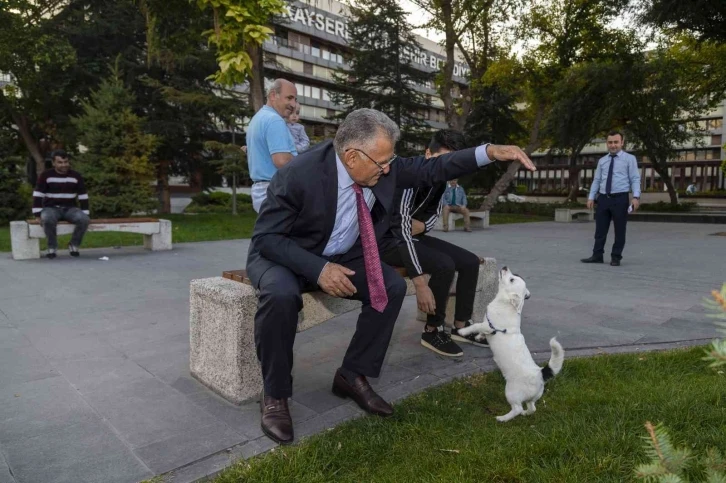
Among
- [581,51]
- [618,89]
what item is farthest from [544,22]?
[618,89]

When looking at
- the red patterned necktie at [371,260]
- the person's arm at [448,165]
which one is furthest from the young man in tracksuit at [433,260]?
the red patterned necktie at [371,260]

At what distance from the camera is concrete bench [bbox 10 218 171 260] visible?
29.5ft

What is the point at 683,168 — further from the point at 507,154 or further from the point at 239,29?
the point at 507,154

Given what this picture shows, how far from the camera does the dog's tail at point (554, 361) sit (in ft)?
9.51

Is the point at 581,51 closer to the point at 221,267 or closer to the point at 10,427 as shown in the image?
the point at 221,267

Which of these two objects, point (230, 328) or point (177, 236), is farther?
point (177, 236)

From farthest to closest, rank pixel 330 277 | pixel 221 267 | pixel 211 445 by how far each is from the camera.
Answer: pixel 221 267, pixel 330 277, pixel 211 445

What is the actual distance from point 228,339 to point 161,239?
8104mm

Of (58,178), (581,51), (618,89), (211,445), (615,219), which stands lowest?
(211,445)

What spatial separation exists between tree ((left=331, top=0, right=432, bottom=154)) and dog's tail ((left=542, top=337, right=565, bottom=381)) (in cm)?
2471

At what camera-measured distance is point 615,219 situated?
8523 mm

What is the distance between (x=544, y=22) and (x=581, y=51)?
6.96 feet

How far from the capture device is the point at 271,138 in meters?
4.41

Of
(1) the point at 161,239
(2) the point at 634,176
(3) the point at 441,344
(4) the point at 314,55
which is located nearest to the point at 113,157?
(1) the point at 161,239
